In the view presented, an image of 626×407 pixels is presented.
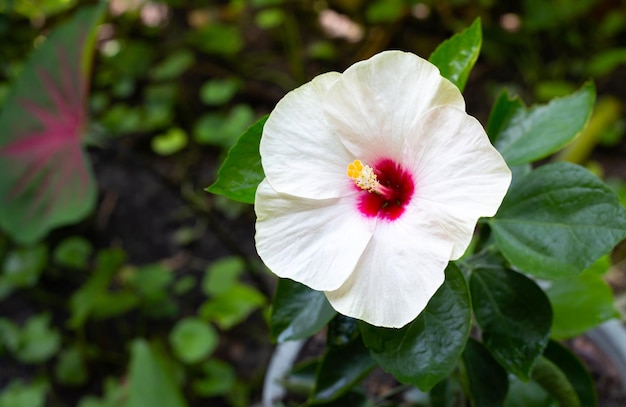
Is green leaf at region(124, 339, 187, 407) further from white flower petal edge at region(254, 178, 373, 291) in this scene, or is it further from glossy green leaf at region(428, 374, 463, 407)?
white flower petal edge at region(254, 178, 373, 291)

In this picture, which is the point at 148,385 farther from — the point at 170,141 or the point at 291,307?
the point at 170,141

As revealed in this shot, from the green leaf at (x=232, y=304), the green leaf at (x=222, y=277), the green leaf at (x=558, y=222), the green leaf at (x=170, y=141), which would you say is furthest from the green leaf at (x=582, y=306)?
the green leaf at (x=170, y=141)

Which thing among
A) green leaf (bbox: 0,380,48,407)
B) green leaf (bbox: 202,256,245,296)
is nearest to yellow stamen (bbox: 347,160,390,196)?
green leaf (bbox: 202,256,245,296)

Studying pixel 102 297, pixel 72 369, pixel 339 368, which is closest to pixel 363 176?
pixel 339 368

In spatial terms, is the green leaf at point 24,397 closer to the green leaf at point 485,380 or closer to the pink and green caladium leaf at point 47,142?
the pink and green caladium leaf at point 47,142

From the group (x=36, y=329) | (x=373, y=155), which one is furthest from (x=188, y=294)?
(x=373, y=155)

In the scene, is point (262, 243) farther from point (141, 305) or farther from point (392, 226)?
point (141, 305)
